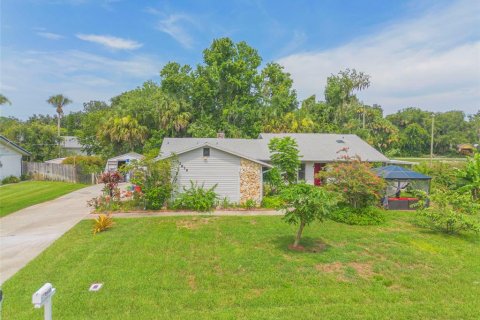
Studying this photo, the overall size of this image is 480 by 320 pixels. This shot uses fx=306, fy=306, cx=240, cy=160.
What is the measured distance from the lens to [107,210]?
50.2ft

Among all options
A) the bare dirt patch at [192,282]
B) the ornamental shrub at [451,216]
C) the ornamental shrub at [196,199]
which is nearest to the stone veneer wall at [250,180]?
the ornamental shrub at [196,199]

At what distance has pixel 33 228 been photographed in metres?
12.1

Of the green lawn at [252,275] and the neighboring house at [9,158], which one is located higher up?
the neighboring house at [9,158]

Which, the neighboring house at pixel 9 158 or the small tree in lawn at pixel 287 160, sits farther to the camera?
the neighboring house at pixel 9 158

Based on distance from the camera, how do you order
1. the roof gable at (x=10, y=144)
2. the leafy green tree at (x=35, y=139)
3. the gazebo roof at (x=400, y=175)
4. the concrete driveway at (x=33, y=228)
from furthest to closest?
the leafy green tree at (x=35, y=139) → the roof gable at (x=10, y=144) → the gazebo roof at (x=400, y=175) → the concrete driveway at (x=33, y=228)

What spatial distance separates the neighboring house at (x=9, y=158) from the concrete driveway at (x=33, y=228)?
11.9m

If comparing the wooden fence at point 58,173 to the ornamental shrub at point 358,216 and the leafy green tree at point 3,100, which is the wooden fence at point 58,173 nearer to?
the leafy green tree at point 3,100

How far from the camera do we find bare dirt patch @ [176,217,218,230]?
12.3m

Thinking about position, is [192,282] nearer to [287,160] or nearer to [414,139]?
[287,160]

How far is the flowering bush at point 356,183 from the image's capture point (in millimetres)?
13000

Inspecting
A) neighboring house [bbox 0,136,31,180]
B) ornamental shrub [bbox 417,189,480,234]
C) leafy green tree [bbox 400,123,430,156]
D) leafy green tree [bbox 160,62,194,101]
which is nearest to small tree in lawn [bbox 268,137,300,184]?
ornamental shrub [bbox 417,189,480,234]

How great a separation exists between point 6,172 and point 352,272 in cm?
2984

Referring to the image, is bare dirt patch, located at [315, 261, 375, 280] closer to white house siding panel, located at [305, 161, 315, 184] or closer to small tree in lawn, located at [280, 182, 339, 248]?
small tree in lawn, located at [280, 182, 339, 248]

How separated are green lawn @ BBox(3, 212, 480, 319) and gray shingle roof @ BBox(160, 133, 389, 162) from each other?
10894 millimetres
